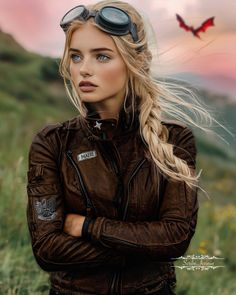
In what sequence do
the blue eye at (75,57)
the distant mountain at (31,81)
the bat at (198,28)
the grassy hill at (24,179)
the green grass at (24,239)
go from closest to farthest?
the blue eye at (75,57)
the bat at (198,28)
the green grass at (24,239)
the grassy hill at (24,179)
the distant mountain at (31,81)

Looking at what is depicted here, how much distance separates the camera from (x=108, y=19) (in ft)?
11.6

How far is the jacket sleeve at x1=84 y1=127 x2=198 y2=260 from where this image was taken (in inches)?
140

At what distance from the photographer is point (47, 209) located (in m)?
3.63

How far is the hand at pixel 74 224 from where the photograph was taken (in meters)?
3.57

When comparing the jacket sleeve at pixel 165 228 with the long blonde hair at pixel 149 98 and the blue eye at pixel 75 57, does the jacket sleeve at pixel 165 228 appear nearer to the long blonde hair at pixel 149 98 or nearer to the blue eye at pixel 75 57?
the long blonde hair at pixel 149 98

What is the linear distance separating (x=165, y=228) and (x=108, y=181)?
0.35m

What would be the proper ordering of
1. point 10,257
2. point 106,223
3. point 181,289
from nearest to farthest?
A: point 106,223
point 10,257
point 181,289

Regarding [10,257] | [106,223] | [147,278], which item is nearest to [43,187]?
[106,223]

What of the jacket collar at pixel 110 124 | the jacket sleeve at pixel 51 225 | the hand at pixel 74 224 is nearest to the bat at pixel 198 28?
the jacket collar at pixel 110 124

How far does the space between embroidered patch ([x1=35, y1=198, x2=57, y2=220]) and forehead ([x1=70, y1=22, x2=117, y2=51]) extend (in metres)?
0.75

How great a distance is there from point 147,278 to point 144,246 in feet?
0.56

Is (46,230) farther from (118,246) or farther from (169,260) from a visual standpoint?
(169,260)

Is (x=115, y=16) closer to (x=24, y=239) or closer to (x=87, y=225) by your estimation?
(x=87, y=225)

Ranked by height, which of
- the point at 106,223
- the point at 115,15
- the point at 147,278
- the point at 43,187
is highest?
the point at 115,15
